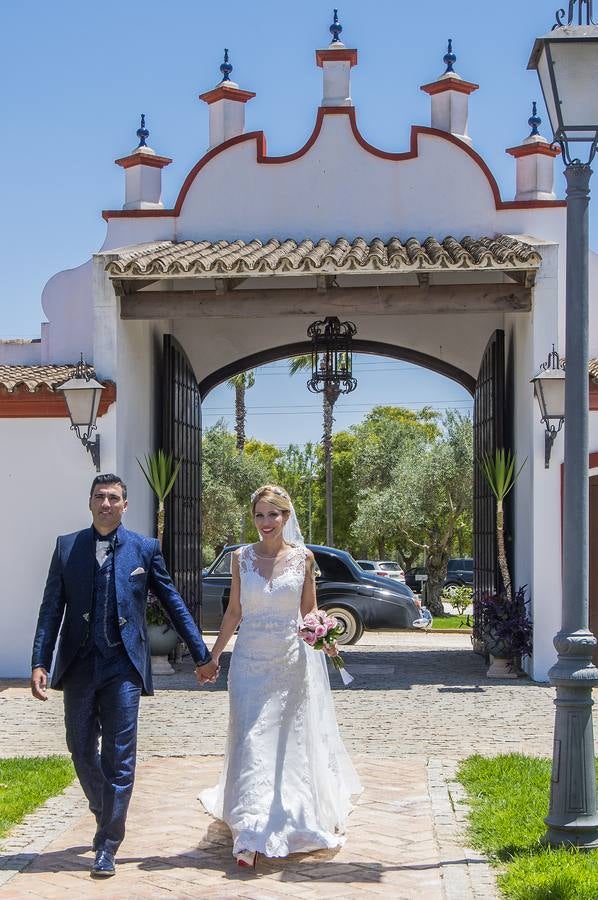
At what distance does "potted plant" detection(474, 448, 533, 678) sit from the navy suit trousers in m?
7.90

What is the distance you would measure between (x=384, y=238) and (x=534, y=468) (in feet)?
11.3

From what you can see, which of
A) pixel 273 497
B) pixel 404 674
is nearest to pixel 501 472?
pixel 404 674

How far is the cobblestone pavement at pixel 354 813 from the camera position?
18.3 feet

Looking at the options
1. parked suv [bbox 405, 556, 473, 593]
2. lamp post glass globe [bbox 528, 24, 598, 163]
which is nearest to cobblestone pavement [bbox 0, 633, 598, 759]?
lamp post glass globe [bbox 528, 24, 598, 163]

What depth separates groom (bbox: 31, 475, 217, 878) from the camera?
5750 millimetres

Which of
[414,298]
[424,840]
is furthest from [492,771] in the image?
[414,298]

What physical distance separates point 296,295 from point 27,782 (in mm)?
6897

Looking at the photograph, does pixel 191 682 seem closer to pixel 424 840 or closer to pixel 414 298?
pixel 414 298

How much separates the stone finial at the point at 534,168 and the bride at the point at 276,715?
381 inches

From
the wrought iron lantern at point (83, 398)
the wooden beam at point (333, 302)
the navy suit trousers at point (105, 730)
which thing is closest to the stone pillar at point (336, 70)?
the wooden beam at point (333, 302)

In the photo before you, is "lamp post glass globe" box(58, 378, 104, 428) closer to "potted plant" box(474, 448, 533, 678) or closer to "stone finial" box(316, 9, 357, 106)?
"potted plant" box(474, 448, 533, 678)

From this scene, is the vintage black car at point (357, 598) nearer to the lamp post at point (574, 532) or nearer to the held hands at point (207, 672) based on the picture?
the held hands at point (207, 672)

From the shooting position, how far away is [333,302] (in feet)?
43.2

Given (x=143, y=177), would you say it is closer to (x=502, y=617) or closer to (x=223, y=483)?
(x=502, y=617)
